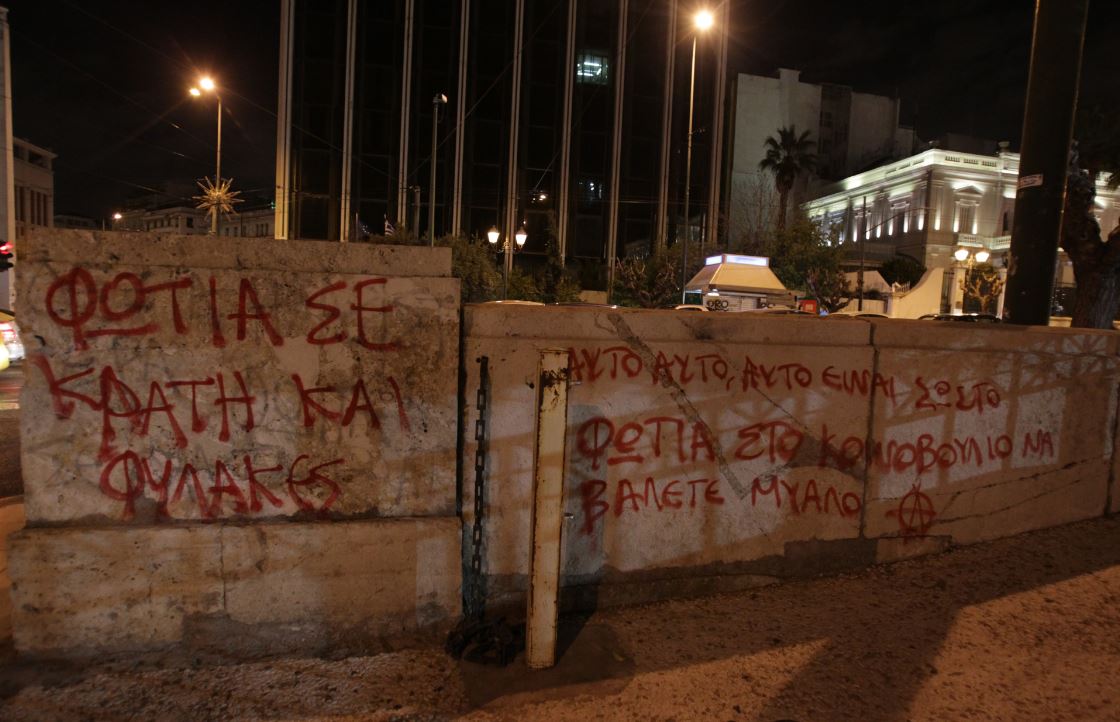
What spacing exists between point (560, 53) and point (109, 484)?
39.7 metres

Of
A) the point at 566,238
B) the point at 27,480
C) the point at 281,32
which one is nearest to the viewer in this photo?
the point at 27,480

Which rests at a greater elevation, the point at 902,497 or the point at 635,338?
the point at 635,338

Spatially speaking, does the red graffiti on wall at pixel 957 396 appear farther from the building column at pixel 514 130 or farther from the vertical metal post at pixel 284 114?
the vertical metal post at pixel 284 114

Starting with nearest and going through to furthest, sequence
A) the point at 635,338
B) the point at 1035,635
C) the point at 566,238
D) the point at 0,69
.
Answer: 1. the point at 1035,635
2. the point at 635,338
3. the point at 0,69
4. the point at 566,238

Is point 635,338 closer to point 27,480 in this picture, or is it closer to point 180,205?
point 27,480

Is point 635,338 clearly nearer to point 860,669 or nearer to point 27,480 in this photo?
point 860,669

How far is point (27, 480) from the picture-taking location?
3.15 m

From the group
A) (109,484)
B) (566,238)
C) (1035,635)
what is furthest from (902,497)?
(566,238)

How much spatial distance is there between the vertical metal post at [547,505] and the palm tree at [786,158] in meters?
50.9

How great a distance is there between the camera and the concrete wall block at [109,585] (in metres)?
3.11

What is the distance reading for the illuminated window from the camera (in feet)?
127

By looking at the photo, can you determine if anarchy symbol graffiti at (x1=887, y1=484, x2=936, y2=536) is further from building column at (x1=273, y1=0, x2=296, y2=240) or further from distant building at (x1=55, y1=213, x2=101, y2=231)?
distant building at (x1=55, y1=213, x2=101, y2=231)

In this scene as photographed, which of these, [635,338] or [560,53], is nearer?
[635,338]

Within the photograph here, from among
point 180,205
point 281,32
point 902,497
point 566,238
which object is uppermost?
point 281,32
